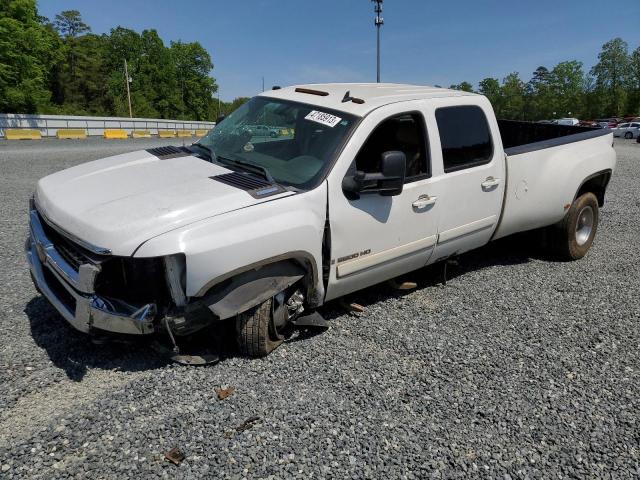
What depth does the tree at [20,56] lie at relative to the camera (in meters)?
31.7

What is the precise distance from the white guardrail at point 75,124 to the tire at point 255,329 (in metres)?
26.9

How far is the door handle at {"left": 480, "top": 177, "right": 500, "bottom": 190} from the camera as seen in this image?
458cm

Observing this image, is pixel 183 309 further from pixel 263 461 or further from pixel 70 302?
pixel 263 461

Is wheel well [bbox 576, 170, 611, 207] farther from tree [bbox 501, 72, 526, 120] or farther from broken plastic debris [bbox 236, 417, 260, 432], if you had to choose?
tree [bbox 501, 72, 526, 120]

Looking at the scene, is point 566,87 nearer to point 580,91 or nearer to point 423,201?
point 580,91

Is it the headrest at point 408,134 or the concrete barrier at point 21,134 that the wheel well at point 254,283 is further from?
the concrete barrier at point 21,134

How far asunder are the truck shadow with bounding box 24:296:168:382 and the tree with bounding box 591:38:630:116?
92749mm

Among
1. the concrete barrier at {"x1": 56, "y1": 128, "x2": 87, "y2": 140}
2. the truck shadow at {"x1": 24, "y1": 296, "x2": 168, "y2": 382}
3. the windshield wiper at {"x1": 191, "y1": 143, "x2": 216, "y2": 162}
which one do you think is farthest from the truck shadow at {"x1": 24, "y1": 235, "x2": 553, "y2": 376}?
the concrete barrier at {"x1": 56, "y1": 128, "x2": 87, "y2": 140}

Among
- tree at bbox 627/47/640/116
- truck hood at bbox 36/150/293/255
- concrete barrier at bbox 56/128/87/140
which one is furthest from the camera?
tree at bbox 627/47/640/116

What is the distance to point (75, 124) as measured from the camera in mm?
32938

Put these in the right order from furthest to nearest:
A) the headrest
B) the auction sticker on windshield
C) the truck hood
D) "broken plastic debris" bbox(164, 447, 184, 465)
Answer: the headrest
the auction sticker on windshield
the truck hood
"broken plastic debris" bbox(164, 447, 184, 465)

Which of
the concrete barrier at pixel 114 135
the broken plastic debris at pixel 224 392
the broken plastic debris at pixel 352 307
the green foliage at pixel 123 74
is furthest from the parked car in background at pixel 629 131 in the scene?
the green foliage at pixel 123 74

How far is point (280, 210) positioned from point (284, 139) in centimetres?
104

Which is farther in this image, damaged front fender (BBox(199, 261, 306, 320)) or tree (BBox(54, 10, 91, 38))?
tree (BBox(54, 10, 91, 38))
